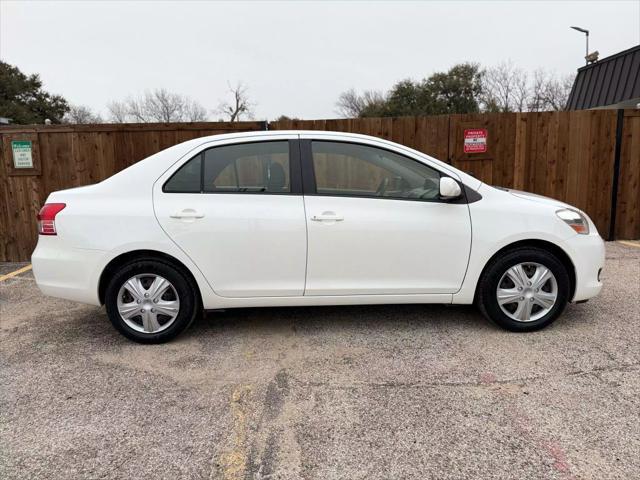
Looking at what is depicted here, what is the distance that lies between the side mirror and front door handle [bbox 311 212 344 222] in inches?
31.4

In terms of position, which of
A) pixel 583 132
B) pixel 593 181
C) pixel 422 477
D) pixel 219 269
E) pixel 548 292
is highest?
pixel 583 132

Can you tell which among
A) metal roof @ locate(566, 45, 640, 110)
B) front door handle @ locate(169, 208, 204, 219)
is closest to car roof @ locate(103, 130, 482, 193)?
front door handle @ locate(169, 208, 204, 219)

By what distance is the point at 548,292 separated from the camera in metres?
3.84

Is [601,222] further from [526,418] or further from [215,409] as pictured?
[215,409]

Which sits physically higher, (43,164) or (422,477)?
(43,164)

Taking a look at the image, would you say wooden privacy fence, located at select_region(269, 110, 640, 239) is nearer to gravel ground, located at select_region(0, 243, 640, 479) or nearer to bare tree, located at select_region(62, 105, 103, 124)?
gravel ground, located at select_region(0, 243, 640, 479)

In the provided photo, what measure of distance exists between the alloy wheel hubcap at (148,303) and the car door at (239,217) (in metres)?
0.33

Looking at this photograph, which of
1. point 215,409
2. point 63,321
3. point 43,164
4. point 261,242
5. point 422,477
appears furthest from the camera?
point 43,164

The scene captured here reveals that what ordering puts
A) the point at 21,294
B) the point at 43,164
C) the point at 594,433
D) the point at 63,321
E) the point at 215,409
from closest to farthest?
the point at 594,433 → the point at 215,409 → the point at 63,321 → the point at 21,294 → the point at 43,164

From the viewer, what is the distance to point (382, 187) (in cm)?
383

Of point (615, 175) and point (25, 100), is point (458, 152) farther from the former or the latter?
point (25, 100)

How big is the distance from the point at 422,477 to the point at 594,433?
1.03m

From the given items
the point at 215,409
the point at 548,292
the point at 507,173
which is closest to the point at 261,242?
the point at 215,409

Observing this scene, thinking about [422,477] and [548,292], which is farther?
[548,292]
